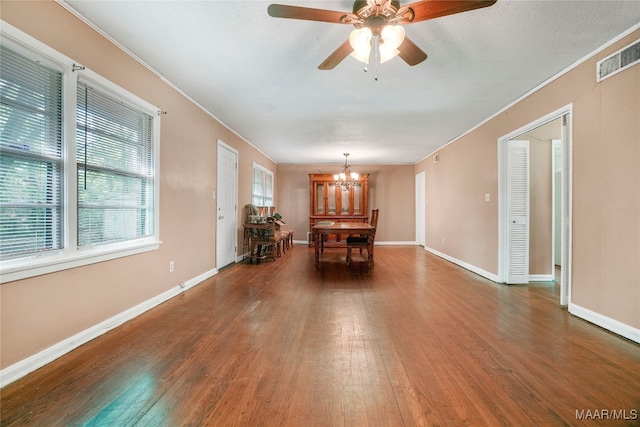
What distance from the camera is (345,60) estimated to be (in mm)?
2529

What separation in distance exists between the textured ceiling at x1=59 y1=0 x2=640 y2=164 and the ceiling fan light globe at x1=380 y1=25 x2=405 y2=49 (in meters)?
0.43

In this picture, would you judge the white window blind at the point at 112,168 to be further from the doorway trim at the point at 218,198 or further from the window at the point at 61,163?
the doorway trim at the point at 218,198

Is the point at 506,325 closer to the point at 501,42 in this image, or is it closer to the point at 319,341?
the point at 319,341

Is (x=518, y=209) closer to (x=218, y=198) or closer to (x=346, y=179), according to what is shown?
(x=346, y=179)

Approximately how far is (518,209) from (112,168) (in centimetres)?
476

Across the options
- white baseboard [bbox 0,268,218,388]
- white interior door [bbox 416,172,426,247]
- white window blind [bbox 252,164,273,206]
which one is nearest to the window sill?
white baseboard [bbox 0,268,218,388]

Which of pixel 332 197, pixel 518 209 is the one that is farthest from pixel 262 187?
pixel 518 209

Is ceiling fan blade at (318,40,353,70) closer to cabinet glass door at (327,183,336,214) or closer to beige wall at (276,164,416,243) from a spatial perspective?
cabinet glass door at (327,183,336,214)

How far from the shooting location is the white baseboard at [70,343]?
1565mm

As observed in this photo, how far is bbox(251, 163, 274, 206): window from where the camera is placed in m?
6.22

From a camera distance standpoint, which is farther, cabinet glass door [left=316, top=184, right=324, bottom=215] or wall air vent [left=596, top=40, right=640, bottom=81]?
cabinet glass door [left=316, top=184, right=324, bottom=215]

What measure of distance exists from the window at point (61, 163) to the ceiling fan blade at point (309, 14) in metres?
1.53

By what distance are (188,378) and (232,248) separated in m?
Result: 3.44

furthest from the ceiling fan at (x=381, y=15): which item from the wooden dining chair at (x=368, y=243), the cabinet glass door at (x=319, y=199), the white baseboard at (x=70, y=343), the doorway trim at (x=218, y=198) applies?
the cabinet glass door at (x=319, y=199)
